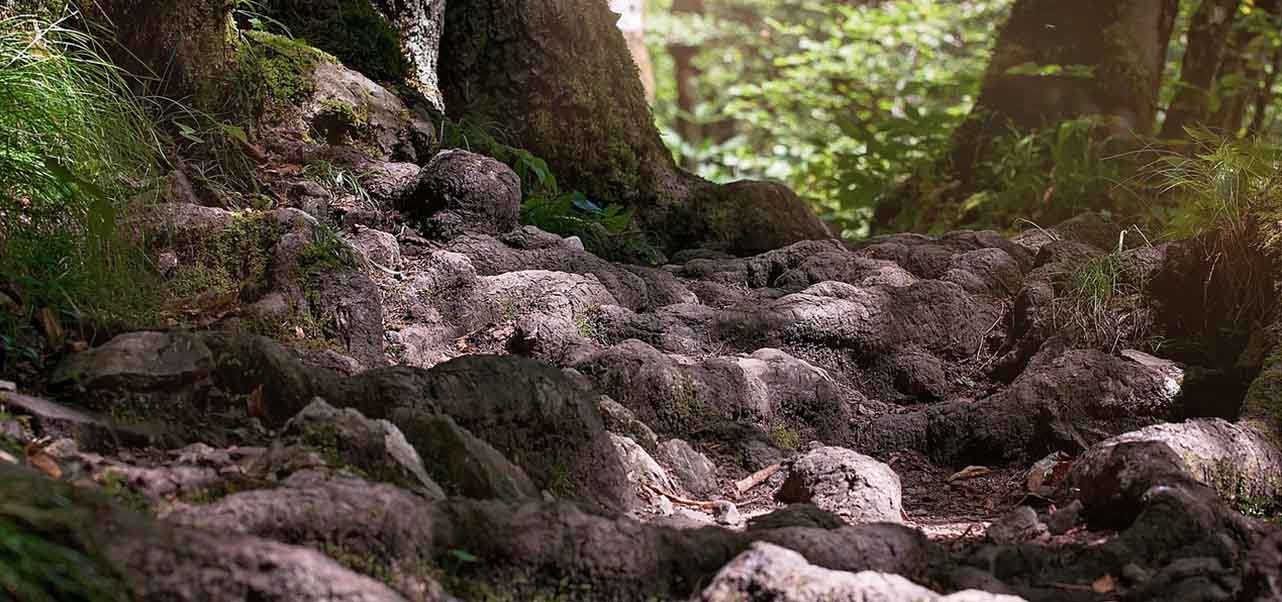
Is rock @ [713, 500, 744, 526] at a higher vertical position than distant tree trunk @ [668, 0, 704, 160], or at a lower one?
higher

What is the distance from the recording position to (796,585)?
7.22 feet

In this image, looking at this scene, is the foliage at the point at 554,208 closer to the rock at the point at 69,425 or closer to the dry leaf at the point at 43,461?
the rock at the point at 69,425

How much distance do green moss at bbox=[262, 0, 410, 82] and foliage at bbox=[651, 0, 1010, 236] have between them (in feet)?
14.3

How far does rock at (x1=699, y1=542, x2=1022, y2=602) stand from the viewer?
220 cm

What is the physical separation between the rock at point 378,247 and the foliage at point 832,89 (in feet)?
16.9

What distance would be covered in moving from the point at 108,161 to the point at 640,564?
2.12 metres

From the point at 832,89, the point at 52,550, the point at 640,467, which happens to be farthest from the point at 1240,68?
the point at 52,550

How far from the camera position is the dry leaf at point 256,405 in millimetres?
2865

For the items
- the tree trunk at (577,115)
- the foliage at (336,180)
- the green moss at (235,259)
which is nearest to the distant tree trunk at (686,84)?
the tree trunk at (577,115)

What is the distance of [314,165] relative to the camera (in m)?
4.59

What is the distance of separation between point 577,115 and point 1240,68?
22.1ft

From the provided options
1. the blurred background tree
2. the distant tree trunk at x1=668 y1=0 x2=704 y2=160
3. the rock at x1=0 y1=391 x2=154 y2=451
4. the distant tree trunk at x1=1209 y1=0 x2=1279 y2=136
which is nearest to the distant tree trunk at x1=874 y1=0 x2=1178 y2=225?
the blurred background tree

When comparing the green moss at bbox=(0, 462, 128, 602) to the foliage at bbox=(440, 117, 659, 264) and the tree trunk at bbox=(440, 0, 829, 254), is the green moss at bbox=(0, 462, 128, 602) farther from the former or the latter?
the tree trunk at bbox=(440, 0, 829, 254)

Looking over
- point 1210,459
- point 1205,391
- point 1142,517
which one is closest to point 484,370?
point 1142,517
